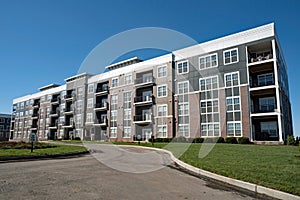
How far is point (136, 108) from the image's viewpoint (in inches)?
1539

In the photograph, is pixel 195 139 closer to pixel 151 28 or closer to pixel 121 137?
pixel 121 137

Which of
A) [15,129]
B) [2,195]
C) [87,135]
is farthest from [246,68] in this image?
[15,129]

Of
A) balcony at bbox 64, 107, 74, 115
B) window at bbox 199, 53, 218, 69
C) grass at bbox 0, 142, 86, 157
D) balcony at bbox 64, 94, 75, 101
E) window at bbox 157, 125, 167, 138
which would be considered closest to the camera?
grass at bbox 0, 142, 86, 157

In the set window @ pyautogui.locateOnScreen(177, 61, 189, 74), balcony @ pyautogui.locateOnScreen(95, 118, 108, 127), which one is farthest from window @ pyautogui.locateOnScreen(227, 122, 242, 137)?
balcony @ pyautogui.locateOnScreen(95, 118, 108, 127)

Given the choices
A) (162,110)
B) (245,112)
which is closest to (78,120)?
(162,110)

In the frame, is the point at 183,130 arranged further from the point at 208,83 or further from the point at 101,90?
the point at 101,90

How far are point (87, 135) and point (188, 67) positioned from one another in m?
25.5

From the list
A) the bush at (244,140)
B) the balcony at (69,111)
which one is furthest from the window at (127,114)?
the bush at (244,140)

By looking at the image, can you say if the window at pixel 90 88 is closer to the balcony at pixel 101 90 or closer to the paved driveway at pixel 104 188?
the balcony at pixel 101 90

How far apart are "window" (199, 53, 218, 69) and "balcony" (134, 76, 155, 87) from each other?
8612 mm

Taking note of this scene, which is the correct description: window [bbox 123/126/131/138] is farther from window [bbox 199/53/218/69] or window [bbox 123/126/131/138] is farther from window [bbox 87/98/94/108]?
window [bbox 199/53/218/69]

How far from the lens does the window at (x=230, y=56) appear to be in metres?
28.6

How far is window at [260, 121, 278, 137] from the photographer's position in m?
26.7

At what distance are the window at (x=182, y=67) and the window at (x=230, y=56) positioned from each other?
229 inches
